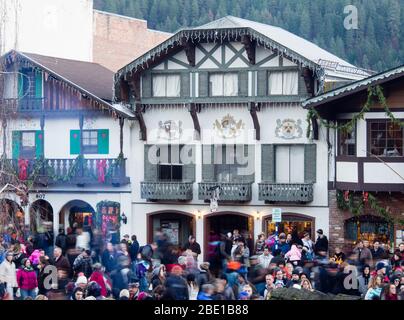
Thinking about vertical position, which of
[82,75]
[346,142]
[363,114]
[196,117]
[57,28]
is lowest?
[346,142]

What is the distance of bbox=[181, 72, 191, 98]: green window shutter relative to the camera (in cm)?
2920

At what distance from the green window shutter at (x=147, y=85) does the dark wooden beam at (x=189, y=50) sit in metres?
1.48

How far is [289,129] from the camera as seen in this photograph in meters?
28.3

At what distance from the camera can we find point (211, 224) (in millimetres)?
29531

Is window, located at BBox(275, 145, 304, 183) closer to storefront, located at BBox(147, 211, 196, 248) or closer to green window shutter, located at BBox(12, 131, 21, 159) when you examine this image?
storefront, located at BBox(147, 211, 196, 248)

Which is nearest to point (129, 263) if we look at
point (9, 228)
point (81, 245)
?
point (81, 245)

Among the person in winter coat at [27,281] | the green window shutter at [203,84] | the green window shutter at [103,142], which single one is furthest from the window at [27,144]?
the person in winter coat at [27,281]

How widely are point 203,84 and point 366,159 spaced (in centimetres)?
588

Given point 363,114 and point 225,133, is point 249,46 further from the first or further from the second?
point 363,114

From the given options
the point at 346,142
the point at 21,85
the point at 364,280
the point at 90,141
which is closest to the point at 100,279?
the point at 364,280

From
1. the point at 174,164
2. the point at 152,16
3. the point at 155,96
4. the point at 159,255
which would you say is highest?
the point at 152,16

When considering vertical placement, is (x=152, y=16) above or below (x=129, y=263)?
above
